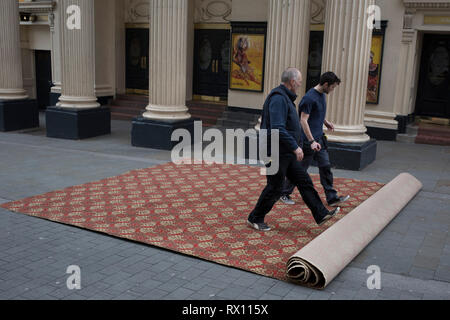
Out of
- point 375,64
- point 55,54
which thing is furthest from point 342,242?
point 55,54

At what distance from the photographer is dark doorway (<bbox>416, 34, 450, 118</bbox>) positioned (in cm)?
1234

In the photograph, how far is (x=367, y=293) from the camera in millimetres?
4117

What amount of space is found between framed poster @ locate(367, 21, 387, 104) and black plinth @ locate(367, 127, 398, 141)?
698 mm

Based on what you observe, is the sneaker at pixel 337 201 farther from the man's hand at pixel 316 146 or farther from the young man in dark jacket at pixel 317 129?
the man's hand at pixel 316 146

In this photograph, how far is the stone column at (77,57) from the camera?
37.2 ft

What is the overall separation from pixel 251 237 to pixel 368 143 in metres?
4.64

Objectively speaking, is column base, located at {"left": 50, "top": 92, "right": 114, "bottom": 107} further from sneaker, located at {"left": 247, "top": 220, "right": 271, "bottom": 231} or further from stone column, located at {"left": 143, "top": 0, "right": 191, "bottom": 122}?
sneaker, located at {"left": 247, "top": 220, "right": 271, "bottom": 231}

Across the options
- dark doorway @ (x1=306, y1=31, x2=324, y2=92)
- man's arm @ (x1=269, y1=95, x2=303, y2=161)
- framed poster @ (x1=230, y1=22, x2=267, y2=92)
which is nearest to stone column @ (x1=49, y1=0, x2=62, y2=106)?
framed poster @ (x1=230, y1=22, x2=267, y2=92)

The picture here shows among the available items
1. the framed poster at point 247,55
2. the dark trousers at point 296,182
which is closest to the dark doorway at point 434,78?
the framed poster at point 247,55

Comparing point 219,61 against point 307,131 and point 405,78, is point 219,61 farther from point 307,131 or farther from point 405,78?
point 307,131

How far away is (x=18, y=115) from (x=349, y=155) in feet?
28.5

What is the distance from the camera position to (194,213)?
6168 millimetres

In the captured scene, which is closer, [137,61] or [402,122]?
[402,122]

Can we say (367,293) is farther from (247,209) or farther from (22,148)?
(22,148)
